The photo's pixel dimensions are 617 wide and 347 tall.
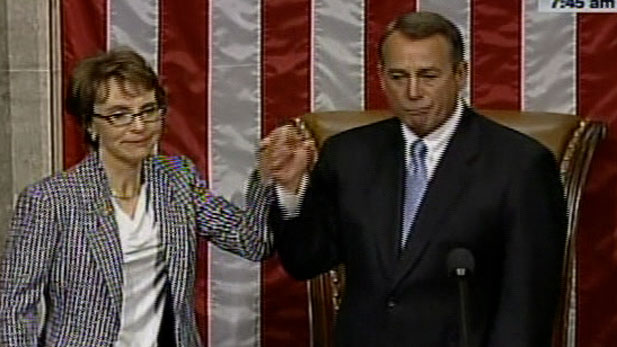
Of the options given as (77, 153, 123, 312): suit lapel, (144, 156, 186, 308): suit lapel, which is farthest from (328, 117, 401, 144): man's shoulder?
(77, 153, 123, 312): suit lapel

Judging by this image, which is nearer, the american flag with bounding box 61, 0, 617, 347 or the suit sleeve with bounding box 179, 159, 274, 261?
the suit sleeve with bounding box 179, 159, 274, 261

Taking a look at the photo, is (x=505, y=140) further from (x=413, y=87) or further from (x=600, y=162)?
(x=600, y=162)

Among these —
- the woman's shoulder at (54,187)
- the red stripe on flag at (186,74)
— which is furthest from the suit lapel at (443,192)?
the red stripe on flag at (186,74)

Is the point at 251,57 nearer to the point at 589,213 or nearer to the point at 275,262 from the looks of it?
the point at 275,262

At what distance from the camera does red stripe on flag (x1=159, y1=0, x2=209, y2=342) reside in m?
4.07

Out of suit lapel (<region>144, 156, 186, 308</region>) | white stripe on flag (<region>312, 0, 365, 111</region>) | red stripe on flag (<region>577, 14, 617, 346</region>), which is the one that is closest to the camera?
suit lapel (<region>144, 156, 186, 308</region>)

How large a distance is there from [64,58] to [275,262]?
917 millimetres

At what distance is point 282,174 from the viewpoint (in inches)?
107

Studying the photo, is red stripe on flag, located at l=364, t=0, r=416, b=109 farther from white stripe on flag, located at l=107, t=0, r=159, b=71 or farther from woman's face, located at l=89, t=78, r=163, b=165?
woman's face, located at l=89, t=78, r=163, b=165

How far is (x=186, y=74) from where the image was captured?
409 cm

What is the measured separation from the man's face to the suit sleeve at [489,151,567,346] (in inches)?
8.5

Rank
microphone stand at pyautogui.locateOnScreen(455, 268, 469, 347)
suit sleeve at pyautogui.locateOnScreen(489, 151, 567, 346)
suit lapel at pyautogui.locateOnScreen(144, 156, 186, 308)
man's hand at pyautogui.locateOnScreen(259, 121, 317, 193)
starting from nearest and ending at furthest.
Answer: microphone stand at pyautogui.locateOnScreen(455, 268, 469, 347)
suit sleeve at pyautogui.locateOnScreen(489, 151, 567, 346)
man's hand at pyautogui.locateOnScreen(259, 121, 317, 193)
suit lapel at pyautogui.locateOnScreen(144, 156, 186, 308)

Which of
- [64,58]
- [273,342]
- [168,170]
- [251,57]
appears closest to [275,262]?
[273,342]

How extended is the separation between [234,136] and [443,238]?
157 centimetres
